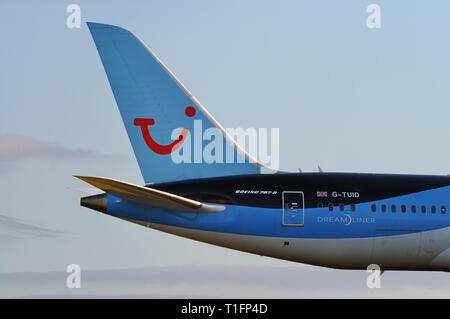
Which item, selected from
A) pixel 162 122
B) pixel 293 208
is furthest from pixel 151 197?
pixel 293 208

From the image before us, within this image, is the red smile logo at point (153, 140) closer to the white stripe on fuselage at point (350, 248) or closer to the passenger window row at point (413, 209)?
the white stripe on fuselage at point (350, 248)

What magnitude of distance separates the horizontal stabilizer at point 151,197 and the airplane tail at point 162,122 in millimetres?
2921

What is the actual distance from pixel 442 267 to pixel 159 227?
1301cm

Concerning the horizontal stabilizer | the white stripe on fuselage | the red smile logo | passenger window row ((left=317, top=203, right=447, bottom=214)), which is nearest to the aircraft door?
the white stripe on fuselage

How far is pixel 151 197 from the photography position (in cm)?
2550

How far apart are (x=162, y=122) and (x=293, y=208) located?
701 cm

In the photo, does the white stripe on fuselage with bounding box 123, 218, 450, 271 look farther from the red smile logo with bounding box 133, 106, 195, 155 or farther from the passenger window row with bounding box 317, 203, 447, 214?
the red smile logo with bounding box 133, 106, 195, 155

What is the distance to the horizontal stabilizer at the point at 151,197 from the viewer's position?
79.0 ft

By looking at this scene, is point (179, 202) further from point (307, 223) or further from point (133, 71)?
point (133, 71)

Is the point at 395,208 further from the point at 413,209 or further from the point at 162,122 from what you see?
the point at 162,122

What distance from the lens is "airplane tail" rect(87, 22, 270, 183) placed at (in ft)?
96.9

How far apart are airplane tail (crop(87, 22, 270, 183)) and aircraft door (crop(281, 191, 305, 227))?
2871 mm

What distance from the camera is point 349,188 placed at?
28891mm

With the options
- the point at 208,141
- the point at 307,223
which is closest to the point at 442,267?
the point at 307,223
